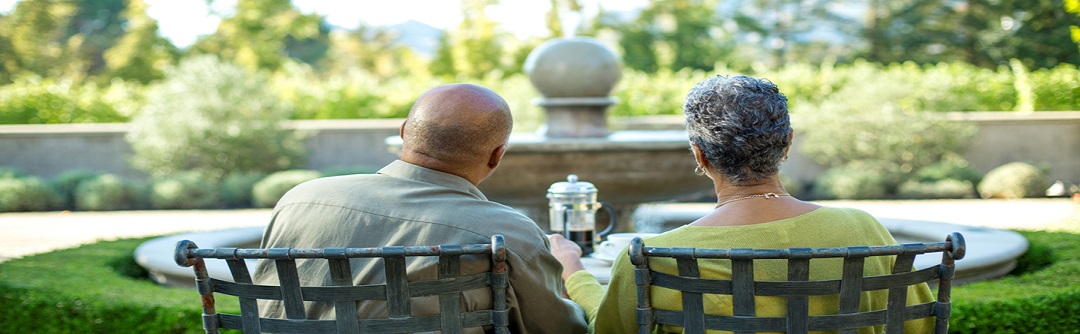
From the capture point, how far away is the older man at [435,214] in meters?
2.21

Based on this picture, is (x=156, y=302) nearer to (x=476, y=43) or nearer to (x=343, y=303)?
(x=343, y=303)

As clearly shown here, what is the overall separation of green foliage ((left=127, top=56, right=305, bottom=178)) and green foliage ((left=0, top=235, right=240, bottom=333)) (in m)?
9.67

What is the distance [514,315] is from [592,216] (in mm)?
1580

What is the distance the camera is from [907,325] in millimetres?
2273

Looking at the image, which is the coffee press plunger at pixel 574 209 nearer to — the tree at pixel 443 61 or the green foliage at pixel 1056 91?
the green foliage at pixel 1056 91

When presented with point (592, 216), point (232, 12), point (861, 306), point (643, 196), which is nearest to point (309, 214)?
point (861, 306)

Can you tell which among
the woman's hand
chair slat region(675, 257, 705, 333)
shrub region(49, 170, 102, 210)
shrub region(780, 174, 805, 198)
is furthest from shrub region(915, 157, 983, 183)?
chair slat region(675, 257, 705, 333)

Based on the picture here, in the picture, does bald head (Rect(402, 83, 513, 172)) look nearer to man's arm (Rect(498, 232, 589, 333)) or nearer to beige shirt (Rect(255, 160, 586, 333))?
beige shirt (Rect(255, 160, 586, 333))

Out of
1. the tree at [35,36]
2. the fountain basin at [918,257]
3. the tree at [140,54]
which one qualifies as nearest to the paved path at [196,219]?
the fountain basin at [918,257]

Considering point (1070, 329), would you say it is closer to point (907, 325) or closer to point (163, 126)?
point (907, 325)

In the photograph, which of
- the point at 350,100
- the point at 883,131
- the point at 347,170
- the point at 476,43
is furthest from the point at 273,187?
the point at 476,43

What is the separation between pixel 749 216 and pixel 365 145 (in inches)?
510

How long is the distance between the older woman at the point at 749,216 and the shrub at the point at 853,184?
11.4 m

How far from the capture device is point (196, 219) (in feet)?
38.7
